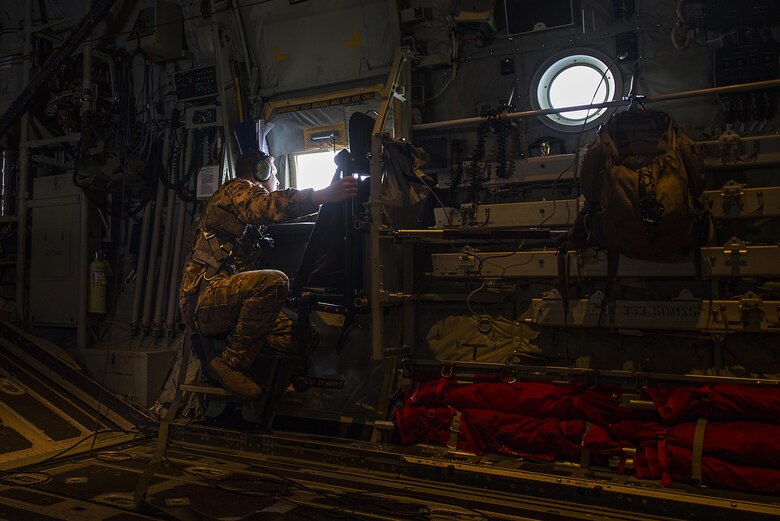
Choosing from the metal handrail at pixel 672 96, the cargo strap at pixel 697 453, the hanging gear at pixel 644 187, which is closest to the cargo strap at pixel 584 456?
the cargo strap at pixel 697 453

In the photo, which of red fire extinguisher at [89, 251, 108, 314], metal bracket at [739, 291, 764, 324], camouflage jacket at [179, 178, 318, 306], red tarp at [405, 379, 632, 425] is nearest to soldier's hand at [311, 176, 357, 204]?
camouflage jacket at [179, 178, 318, 306]

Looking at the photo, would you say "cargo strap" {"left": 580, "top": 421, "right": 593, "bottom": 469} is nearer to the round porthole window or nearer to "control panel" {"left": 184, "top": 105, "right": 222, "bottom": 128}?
the round porthole window

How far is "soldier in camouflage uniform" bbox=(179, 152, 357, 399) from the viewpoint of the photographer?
4.18m

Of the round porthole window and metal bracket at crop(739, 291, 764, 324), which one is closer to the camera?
metal bracket at crop(739, 291, 764, 324)

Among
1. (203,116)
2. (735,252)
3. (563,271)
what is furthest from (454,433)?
(203,116)

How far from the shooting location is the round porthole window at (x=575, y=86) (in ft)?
14.5

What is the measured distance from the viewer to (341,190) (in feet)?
13.5

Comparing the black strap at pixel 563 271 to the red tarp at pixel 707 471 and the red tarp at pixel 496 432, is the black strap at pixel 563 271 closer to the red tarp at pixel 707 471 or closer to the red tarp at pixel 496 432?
the red tarp at pixel 496 432

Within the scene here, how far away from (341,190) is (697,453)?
101 inches

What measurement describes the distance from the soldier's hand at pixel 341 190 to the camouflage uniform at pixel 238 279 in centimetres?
14

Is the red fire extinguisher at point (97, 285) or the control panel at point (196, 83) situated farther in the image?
the red fire extinguisher at point (97, 285)

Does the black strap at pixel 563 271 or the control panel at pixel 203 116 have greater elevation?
the control panel at pixel 203 116

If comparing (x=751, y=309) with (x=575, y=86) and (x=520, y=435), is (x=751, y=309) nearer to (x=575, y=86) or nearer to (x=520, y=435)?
(x=520, y=435)

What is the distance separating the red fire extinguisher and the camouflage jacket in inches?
83.3
